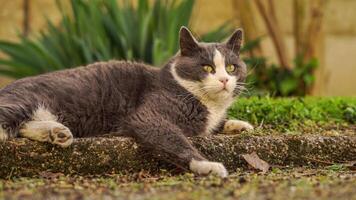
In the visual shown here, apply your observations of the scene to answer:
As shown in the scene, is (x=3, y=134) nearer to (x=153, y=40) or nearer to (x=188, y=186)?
(x=188, y=186)

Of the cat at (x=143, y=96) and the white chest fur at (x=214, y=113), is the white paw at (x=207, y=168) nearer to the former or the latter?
the cat at (x=143, y=96)

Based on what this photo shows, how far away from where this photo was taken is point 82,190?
2691mm

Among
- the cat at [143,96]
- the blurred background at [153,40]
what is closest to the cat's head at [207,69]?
the cat at [143,96]

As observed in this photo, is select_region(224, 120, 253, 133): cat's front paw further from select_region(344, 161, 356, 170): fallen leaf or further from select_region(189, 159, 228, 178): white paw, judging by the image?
select_region(189, 159, 228, 178): white paw

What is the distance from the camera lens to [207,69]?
3709 millimetres

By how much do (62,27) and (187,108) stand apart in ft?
11.5

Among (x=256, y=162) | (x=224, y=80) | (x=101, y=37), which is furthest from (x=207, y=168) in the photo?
(x=101, y=37)

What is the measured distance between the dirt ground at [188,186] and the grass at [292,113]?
1091mm

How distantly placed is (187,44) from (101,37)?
Result: 2.74 m

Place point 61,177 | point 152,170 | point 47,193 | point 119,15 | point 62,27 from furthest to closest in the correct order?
point 62,27
point 119,15
point 152,170
point 61,177
point 47,193

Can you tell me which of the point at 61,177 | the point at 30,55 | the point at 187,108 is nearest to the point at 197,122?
the point at 187,108

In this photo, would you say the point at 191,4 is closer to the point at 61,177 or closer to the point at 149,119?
the point at 149,119

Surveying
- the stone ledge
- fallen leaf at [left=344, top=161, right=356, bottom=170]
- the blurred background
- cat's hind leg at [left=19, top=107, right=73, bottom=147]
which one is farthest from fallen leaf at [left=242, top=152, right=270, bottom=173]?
the blurred background

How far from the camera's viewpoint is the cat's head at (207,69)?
144 inches
